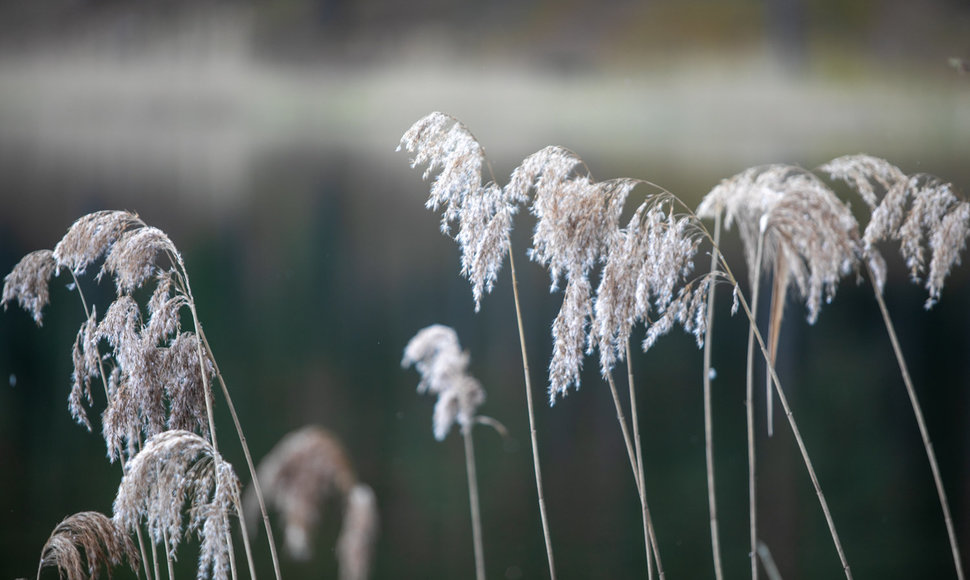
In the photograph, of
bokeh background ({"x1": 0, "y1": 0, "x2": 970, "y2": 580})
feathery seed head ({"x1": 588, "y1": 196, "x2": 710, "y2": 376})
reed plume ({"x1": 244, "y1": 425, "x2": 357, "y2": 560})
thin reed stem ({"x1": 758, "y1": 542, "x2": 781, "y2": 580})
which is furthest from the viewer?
bokeh background ({"x1": 0, "y1": 0, "x2": 970, "y2": 580})

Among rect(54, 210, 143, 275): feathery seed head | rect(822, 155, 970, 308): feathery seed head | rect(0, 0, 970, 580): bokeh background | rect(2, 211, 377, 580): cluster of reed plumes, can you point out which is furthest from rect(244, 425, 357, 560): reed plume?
rect(0, 0, 970, 580): bokeh background

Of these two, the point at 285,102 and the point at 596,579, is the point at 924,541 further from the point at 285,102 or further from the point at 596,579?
the point at 285,102

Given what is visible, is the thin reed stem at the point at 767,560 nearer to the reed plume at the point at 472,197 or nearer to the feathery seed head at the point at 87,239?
the reed plume at the point at 472,197

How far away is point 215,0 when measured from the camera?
267cm

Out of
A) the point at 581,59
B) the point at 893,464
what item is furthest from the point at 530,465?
the point at 581,59

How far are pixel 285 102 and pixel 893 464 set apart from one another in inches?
110

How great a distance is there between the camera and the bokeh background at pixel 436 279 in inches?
104

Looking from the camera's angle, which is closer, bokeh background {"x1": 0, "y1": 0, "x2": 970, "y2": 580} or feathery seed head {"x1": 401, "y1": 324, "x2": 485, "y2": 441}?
feathery seed head {"x1": 401, "y1": 324, "x2": 485, "y2": 441}

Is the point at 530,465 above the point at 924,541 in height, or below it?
above

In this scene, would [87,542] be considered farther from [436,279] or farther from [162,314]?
[436,279]

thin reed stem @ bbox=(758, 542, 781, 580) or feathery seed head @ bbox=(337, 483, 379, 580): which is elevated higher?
feathery seed head @ bbox=(337, 483, 379, 580)

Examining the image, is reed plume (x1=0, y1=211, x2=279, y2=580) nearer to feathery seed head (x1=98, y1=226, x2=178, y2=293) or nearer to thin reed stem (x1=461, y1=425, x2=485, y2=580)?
feathery seed head (x1=98, y1=226, x2=178, y2=293)

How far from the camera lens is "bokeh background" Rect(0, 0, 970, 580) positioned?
8.63 feet

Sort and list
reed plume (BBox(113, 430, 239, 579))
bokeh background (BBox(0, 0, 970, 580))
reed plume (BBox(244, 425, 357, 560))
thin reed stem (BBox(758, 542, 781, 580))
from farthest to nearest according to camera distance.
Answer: bokeh background (BBox(0, 0, 970, 580)), thin reed stem (BBox(758, 542, 781, 580)), reed plume (BBox(113, 430, 239, 579)), reed plume (BBox(244, 425, 357, 560))
